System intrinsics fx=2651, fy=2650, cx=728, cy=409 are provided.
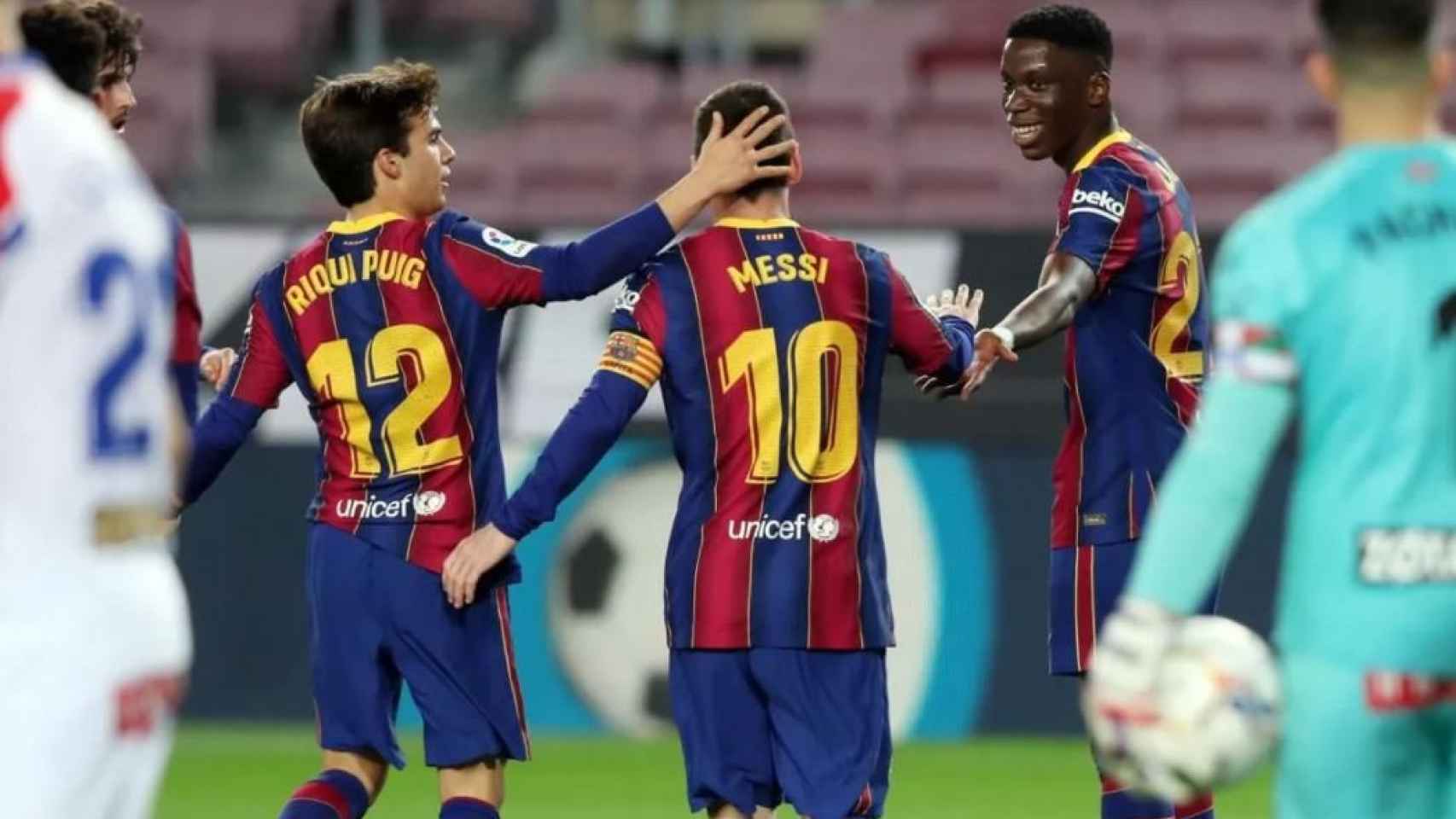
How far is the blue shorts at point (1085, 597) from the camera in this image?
20.6 feet

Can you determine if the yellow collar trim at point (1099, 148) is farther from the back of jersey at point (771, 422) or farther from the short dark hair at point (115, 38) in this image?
the short dark hair at point (115, 38)

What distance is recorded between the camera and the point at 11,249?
3.40m

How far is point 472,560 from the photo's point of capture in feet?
19.3

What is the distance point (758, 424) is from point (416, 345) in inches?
32.0

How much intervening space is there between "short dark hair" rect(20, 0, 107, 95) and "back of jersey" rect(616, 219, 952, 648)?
5.63 feet

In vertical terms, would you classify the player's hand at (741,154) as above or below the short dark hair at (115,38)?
below

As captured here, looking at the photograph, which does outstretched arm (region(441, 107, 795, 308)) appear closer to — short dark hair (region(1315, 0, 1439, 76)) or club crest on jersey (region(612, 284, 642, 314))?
club crest on jersey (region(612, 284, 642, 314))

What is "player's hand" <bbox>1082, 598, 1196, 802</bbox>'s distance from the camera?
11.6 ft

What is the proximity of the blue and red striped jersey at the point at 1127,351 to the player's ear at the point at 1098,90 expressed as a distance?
0.43 feet

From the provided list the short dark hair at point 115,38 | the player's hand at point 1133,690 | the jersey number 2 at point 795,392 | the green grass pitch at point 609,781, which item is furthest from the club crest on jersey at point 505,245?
the green grass pitch at point 609,781

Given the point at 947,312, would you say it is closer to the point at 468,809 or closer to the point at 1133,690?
the point at 468,809

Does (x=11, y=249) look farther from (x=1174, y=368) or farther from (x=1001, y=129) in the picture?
→ (x=1001, y=129)

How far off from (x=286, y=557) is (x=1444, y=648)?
24.9ft

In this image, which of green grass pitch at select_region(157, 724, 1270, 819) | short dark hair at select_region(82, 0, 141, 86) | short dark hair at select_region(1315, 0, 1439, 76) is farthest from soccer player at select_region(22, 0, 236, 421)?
green grass pitch at select_region(157, 724, 1270, 819)
